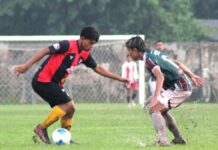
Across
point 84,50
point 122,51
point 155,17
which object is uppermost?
point 84,50

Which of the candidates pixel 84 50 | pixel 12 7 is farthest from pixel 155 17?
pixel 84 50

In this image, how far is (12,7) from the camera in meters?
49.5

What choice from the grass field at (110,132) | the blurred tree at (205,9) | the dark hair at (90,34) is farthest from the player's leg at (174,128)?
the blurred tree at (205,9)

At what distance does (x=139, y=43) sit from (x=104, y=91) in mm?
21799

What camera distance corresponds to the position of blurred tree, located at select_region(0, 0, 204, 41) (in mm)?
49312

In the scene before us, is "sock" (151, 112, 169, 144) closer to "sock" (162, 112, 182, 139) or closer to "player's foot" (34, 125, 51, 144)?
"sock" (162, 112, 182, 139)

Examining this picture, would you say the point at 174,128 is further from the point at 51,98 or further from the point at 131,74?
the point at 131,74

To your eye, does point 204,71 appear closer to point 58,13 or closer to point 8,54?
point 8,54

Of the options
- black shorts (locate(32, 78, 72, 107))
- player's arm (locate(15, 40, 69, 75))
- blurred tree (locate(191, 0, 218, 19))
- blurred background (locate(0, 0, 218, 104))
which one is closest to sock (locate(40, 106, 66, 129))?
black shorts (locate(32, 78, 72, 107))

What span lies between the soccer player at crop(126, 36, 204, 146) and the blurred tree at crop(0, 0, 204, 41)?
34979 millimetres

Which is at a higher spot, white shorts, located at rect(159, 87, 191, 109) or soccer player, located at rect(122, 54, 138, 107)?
white shorts, located at rect(159, 87, 191, 109)

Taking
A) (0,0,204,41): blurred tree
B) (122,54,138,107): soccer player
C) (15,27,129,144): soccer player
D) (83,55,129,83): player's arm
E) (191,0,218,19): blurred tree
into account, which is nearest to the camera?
(15,27,129,144): soccer player

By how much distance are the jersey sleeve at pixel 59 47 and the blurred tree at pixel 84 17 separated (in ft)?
114

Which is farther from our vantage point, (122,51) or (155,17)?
(155,17)
